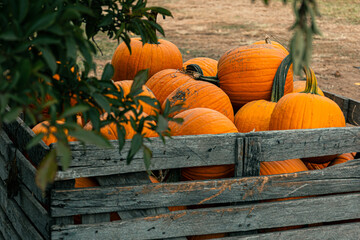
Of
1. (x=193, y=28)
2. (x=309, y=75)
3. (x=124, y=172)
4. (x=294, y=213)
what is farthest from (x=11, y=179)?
(x=193, y=28)

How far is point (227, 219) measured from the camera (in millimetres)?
2074

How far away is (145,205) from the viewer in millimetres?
1972

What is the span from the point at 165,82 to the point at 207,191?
1042 millimetres

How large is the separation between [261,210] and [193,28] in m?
8.06

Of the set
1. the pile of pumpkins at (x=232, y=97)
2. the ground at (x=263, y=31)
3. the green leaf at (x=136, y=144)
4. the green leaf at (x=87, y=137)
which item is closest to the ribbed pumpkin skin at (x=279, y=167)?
the pile of pumpkins at (x=232, y=97)

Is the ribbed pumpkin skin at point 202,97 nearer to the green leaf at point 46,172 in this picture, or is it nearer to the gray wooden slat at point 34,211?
the gray wooden slat at point 34,211

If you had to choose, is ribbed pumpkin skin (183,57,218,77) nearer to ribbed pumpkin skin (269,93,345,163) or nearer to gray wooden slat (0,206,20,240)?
ribbed pumpkin skin (269,93,345,163)

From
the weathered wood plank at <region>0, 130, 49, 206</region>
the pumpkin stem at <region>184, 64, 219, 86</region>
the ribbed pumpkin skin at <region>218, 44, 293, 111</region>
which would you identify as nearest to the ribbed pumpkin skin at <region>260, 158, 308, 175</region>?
the ribbed pumpkin skin at <region>218, 44, 293, 111</region>

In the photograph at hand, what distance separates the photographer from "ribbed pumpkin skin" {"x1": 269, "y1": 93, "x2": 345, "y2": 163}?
7.79ft

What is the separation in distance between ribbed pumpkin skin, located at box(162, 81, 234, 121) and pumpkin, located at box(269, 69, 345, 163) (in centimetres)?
32

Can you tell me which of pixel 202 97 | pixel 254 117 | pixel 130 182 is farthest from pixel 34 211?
pixel 254 117

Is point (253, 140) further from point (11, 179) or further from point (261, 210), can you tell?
point (11, 179)

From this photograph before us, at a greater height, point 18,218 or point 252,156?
point 252,156

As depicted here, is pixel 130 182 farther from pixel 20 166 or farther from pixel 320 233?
pixel 320 233
